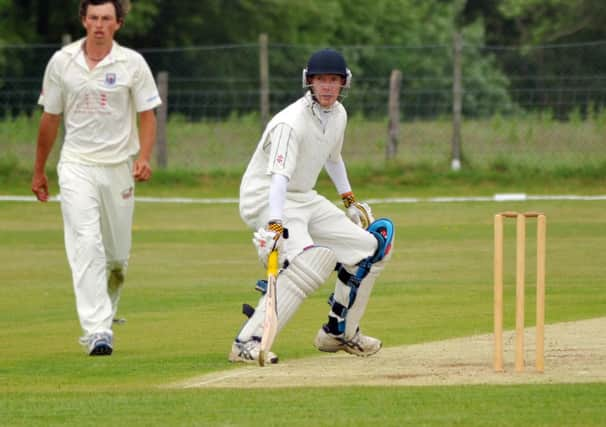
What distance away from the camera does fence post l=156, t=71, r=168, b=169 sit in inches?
854

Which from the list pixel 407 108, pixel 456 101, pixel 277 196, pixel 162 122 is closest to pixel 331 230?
pixel 277 196

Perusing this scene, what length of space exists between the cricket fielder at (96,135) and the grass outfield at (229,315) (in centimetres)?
58

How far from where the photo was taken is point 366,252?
8109mm

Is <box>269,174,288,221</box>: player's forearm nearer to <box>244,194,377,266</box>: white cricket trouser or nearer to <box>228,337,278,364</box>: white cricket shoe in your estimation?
<box>244,194,377,266</box>: white cricket trouser

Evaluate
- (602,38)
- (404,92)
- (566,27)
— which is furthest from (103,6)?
(566,27)

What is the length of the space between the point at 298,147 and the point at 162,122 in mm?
14089

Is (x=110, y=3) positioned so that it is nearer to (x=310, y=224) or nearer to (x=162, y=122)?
(x=310, y=224)

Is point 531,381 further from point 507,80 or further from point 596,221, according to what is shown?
point 507,80

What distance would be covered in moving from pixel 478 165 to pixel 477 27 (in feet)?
101

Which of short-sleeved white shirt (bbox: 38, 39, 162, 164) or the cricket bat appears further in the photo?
short-sleeved white shirt (bbox: 38, 39, 162, 164)

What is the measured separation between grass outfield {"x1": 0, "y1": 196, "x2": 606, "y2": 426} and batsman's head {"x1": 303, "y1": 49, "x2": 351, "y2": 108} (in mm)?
1393

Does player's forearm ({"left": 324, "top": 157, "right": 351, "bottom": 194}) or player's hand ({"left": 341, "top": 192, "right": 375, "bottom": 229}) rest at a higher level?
player's forearm ({"left": 324, "top": 157, "right": 351, "bottom": 194})

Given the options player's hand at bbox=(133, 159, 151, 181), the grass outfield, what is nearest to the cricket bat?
the grass outfield

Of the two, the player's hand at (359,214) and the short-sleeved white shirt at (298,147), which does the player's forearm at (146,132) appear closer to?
the short-sleeved white shirt at (298,147)
